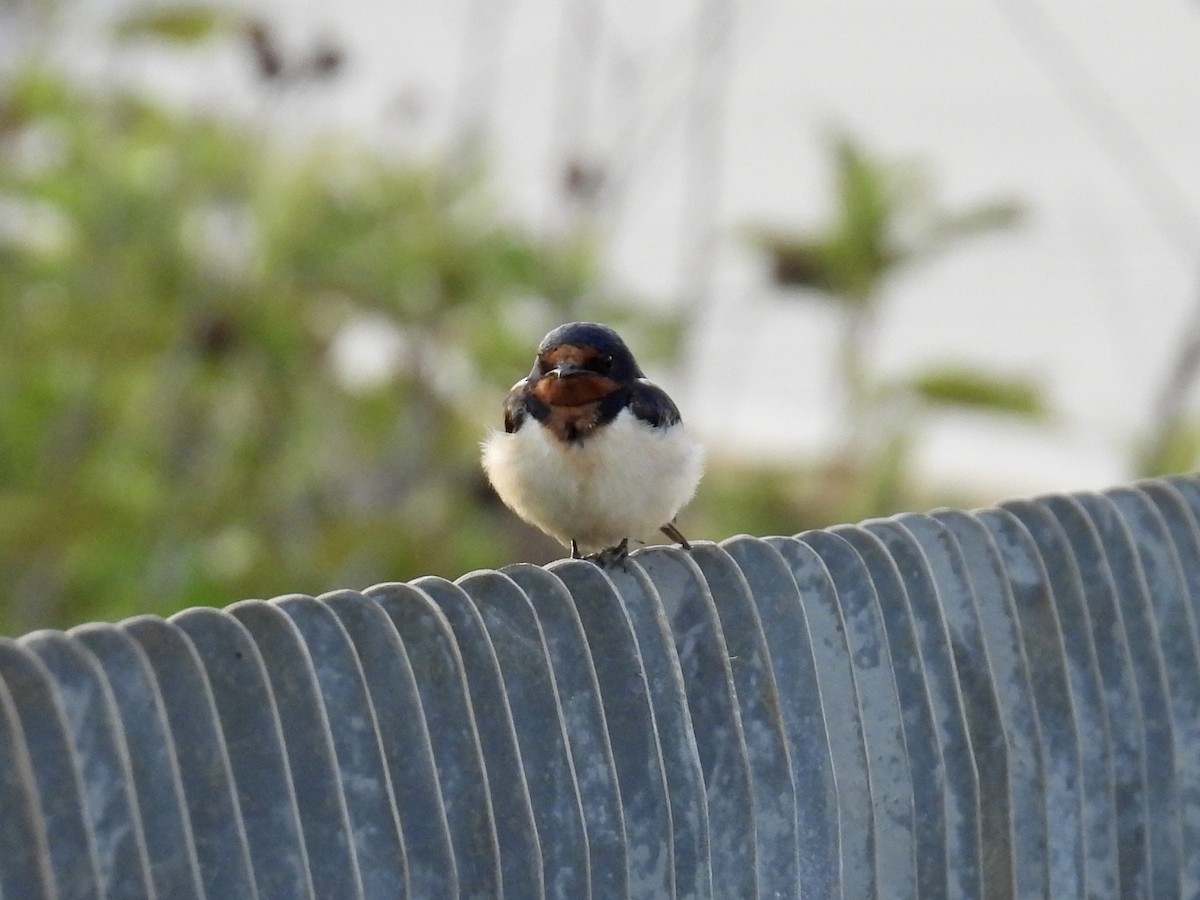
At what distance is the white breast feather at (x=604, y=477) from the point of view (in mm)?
3430

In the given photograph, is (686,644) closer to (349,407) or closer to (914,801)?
(914,801)

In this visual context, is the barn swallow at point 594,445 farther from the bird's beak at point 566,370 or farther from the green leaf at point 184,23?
the green leaf at point 184,23

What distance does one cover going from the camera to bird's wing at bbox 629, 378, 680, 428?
11.5ft

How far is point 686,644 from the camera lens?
2668mm

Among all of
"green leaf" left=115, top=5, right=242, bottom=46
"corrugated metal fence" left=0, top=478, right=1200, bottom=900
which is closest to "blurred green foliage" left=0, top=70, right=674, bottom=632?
"green leaf" left=115, top=5, right=242, bottom=46

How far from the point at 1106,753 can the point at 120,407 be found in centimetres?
542

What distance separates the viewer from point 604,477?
3.42 m

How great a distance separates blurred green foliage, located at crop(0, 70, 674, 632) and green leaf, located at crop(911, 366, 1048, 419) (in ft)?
4.45

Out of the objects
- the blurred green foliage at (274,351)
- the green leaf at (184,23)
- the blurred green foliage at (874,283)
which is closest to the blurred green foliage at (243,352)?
the blurred green foliage at (274,351)

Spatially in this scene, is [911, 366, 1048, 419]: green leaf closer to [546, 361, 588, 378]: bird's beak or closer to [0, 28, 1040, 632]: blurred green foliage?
[0, 28, 1040, 632]: blurred green foliage

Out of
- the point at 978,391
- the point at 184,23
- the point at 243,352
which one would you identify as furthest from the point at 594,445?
the point at 978,391

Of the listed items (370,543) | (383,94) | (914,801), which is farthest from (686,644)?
(383,94)

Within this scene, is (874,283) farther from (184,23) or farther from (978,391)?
(184,23)

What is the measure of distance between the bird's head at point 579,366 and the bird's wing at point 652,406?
1.7 inches
